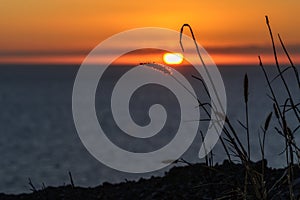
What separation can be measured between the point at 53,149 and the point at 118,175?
17.5m

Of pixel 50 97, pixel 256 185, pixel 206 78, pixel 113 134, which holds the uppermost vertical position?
pixel 50 97

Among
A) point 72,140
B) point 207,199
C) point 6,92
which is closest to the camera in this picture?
point 207,199

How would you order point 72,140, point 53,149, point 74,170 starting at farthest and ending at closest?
point 72,140 < point 53,149 < point 74,170

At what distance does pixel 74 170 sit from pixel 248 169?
25747 millimetres

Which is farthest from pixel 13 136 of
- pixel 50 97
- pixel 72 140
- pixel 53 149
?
pixel 50 97

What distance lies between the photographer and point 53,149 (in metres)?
42.4

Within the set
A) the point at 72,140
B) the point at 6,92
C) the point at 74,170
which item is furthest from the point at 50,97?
the point at 74,170

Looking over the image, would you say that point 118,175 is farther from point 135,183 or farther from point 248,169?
point 248,169

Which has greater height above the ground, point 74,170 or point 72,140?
point 72,140

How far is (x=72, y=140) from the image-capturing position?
50406 millimetres

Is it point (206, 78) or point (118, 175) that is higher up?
point (118, 175)

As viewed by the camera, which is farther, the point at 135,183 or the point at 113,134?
the point at 113,134

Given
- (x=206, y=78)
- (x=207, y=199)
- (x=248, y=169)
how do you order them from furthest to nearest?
1. (x=207, y=199)
2. (x=248, y=169)
3. (x=206, y=78)

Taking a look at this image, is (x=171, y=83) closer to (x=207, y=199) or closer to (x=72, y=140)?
(x=207, y=199)
